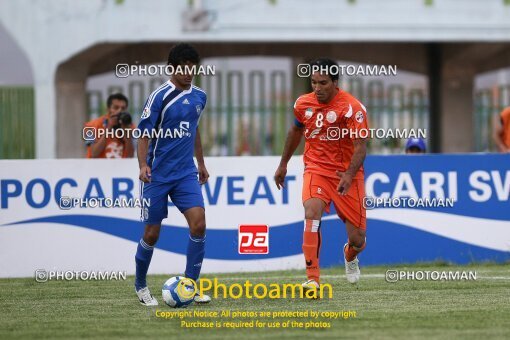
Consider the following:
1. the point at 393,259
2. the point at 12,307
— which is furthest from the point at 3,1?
the point at 12,307

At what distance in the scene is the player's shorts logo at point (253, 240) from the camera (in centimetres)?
1503

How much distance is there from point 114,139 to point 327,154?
16.3 ft

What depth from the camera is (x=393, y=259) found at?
49.5 feet

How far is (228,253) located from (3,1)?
1041 centimetres

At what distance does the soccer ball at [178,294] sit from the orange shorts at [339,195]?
61.6 inches

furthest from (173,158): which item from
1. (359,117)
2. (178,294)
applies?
(359,117)

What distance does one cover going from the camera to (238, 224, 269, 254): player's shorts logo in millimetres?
15031

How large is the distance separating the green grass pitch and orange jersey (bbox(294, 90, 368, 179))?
4.33 feet

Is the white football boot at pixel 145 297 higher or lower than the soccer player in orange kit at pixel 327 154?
lower

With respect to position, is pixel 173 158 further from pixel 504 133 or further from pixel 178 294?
pixel 504 133

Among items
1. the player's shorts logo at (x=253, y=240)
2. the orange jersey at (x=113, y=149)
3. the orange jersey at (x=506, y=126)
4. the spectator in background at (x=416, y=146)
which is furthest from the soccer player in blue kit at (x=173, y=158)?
the orange jersey at (x=506, y=126)

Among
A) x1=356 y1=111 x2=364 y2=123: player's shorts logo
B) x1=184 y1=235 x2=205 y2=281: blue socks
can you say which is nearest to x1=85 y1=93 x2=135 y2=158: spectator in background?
x1=184 y1=235 x2=205 y2=281: blue socks

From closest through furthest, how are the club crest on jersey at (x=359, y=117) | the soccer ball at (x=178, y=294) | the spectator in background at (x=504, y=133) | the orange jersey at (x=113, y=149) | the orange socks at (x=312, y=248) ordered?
the soccer ball at (x=178, y=294) → the orange socks at (x=312, y=248) → the club crest on jersey at (x=359, y=117) → the orange jersey at (x=113, y=149) → the spectator in background at (x=504, y=133)

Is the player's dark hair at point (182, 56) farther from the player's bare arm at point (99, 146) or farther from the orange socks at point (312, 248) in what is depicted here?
the player's bare arm at point (99, 146)
